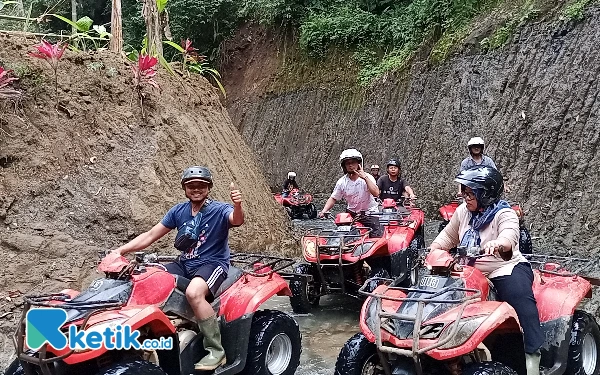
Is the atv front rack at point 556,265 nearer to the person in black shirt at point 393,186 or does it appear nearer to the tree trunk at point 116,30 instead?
the person in black shirt at point 393,186

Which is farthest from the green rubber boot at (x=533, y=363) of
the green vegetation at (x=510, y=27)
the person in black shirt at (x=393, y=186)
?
the green vegetation at (x=510, y=27)

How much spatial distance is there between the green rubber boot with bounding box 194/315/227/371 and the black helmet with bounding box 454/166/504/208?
84.2 inches

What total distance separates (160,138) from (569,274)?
662cm

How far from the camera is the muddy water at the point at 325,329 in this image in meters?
6.04

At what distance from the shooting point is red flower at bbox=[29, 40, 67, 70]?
866 centimetres

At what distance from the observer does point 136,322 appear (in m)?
3.88

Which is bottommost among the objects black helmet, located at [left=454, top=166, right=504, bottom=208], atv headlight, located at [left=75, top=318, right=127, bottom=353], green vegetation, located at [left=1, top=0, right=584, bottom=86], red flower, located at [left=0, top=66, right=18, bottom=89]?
atv headlight, located at [left=75, top=318, right=127, bottom=353]

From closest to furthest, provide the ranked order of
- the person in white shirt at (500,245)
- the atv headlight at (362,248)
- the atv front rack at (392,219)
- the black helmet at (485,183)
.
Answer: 1. the person in white shirt at (500,245)
2. the black helmet at (485,183)
3. the atv headlight at (362,248)
4. the atv front rack at (392,219)

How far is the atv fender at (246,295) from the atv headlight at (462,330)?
5.79 ft

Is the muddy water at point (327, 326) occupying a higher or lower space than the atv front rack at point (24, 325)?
lower

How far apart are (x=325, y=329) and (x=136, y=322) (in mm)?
3722

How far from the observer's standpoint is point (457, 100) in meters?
16.5

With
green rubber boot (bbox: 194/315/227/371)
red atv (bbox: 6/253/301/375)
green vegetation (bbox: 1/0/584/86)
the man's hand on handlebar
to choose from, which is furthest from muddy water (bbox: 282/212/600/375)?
green vegetation (bbox: 1/0/584/86)

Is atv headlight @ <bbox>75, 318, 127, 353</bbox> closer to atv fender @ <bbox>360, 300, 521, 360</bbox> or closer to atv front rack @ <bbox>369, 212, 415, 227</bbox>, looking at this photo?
atv fender @ <bbox>360, 300, 521, 360</bbox>
